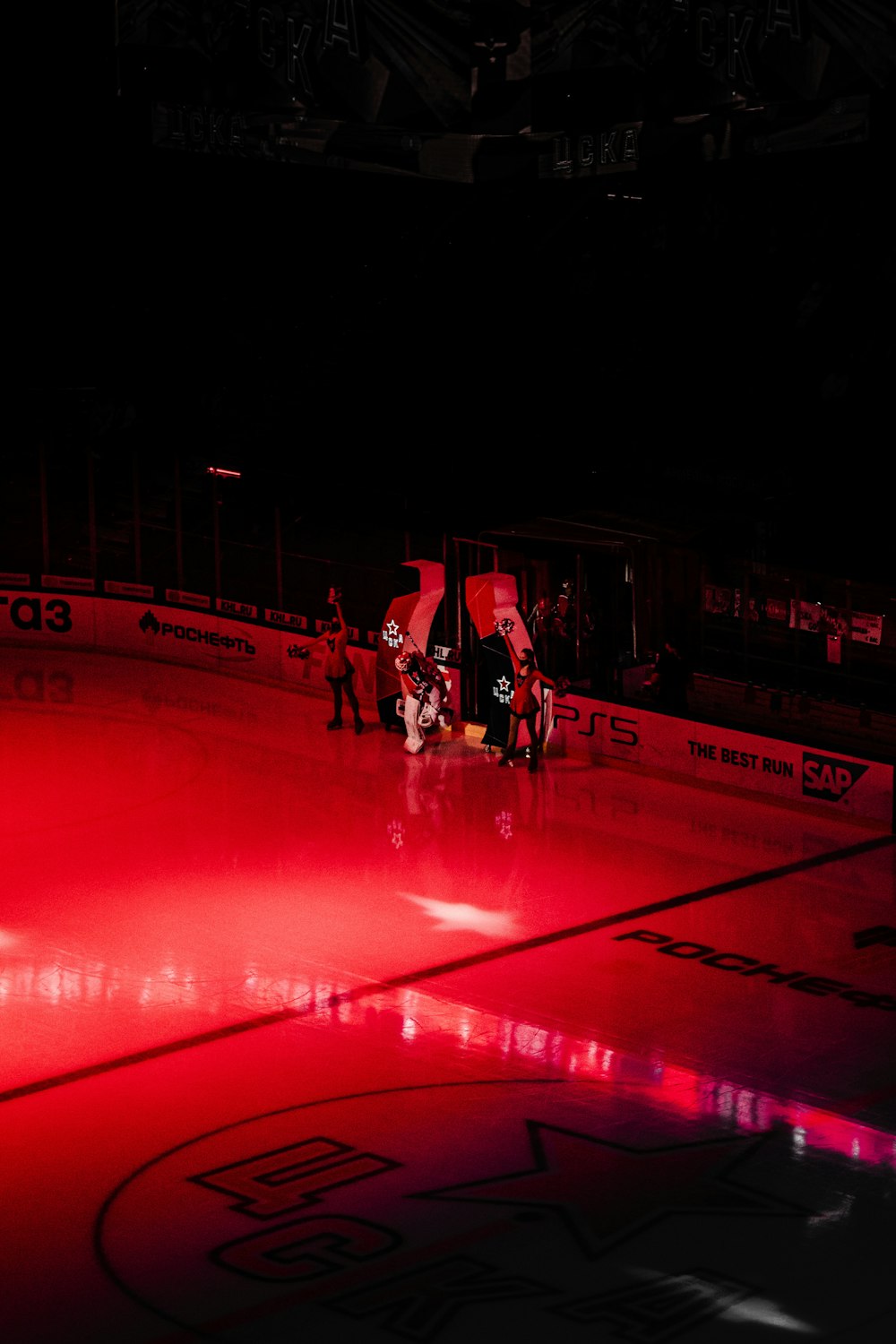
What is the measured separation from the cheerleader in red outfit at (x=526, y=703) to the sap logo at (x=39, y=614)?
9944mm

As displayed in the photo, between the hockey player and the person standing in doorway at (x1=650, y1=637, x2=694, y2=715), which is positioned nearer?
the person standing in doorway at (x1=650, y1=637, x2=694, y2=715)

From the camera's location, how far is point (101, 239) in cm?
3934

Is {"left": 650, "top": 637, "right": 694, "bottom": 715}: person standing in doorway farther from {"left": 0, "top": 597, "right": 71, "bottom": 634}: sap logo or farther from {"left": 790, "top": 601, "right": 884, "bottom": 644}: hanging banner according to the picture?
{"left": 0, "top": 597, "right": 71, "bottom": 634}: sap logo

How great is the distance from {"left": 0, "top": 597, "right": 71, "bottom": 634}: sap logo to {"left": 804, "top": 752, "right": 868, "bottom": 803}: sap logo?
14.2m

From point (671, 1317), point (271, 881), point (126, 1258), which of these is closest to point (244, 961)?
point (271, 881)

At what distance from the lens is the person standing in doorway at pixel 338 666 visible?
2752cm

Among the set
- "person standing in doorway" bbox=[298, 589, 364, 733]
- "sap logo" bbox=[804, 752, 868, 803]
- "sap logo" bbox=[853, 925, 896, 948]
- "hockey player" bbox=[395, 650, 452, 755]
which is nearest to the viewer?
"sap logo" bbox=[853, 925, 896, 948]

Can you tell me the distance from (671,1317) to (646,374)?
30.1 m

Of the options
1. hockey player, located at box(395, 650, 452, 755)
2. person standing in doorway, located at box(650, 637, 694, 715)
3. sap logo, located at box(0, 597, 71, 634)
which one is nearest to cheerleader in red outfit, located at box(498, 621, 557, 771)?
hockey player, located at box(395, 650, 452, 755)

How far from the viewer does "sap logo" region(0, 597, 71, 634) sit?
32688 mm

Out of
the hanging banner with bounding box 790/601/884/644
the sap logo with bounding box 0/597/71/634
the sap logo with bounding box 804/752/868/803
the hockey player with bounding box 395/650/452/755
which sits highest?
the hanging banner with bounding box 790/601/884/644

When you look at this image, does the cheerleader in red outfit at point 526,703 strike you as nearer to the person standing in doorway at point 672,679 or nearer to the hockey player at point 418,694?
the hockey player at point 418,694

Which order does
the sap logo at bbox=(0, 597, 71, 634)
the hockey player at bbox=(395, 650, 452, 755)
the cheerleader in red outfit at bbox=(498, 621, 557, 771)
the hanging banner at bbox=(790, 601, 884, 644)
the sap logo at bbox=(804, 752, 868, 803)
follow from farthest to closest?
the sap logo at bbox=(0, 597, 71, 634), the hockey player at bbox=(395, 650, 452, 755), the hanging banner at bbox=(790, 601, 884, 644), the cheerleader in red outfit at bbox=(498, 621, 557, 771), the sap logo at bbox=(804, 752, 868, 803)

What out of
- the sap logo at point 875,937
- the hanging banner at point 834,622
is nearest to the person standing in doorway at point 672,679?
the hanging banner at point 834,622
